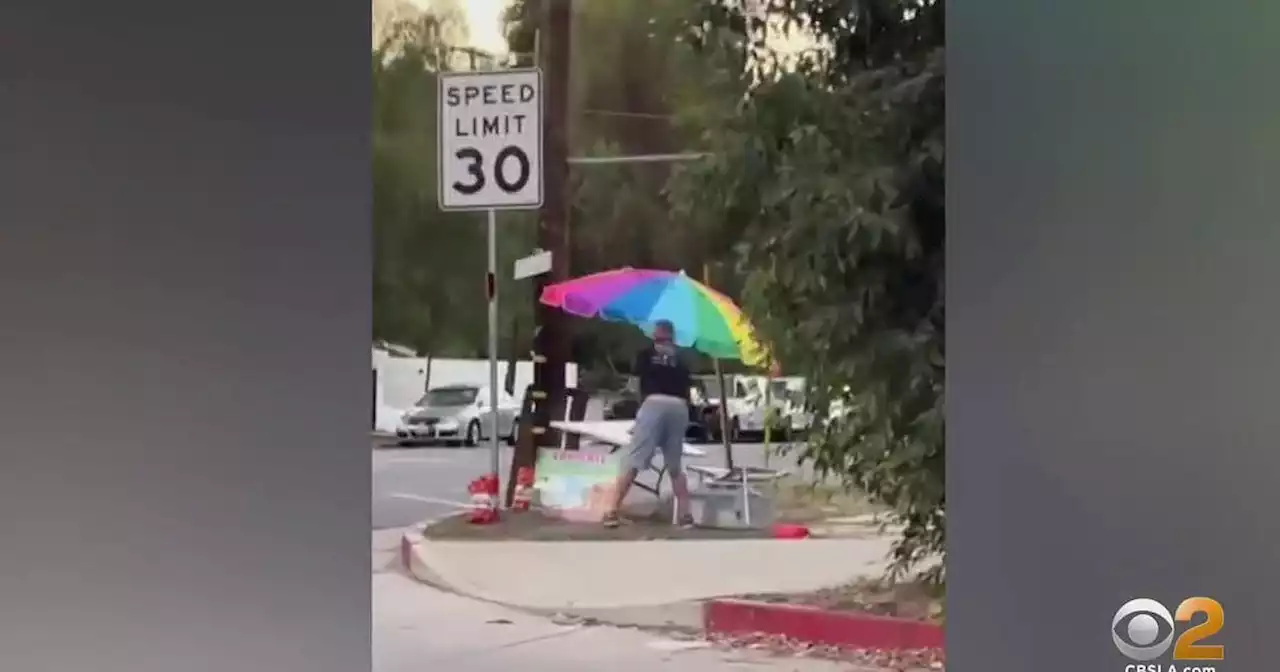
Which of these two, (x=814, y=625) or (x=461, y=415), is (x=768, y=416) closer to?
(x=814, y=625)

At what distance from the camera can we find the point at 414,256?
2.50 m

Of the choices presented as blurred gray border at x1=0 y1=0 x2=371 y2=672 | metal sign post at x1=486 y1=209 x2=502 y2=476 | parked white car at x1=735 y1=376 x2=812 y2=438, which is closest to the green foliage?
parked white car at x1=735 y1=376 x2=812 y2=438

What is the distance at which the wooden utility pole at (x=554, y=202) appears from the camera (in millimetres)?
2510

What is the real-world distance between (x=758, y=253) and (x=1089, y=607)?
105cm

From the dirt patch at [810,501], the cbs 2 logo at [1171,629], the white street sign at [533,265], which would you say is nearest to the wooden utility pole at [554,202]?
the white street sign at [533,265]

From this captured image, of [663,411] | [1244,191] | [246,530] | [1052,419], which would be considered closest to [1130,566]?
[1052,419]

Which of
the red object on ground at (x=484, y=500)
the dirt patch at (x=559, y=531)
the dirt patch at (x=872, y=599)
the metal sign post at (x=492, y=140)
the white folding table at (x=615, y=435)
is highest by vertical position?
the metal sign post at (x=492, y=140)

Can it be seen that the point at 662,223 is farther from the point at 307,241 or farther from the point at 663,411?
the point at 307,241

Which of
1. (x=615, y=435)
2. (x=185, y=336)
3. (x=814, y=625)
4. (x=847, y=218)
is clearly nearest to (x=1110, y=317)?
(x=847, y=218)

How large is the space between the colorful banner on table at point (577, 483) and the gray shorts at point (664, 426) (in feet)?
0.33

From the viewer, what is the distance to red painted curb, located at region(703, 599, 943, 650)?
2.53 metres

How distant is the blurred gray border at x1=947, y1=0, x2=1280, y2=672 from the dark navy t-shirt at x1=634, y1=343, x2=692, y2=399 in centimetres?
61

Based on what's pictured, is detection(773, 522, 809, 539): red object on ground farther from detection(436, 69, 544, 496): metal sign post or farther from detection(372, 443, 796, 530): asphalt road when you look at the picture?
detection(436, 69, 544, 496): metal sign post

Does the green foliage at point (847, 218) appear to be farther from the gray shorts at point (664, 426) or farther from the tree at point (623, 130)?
the gray shorts at point (664, 426)
